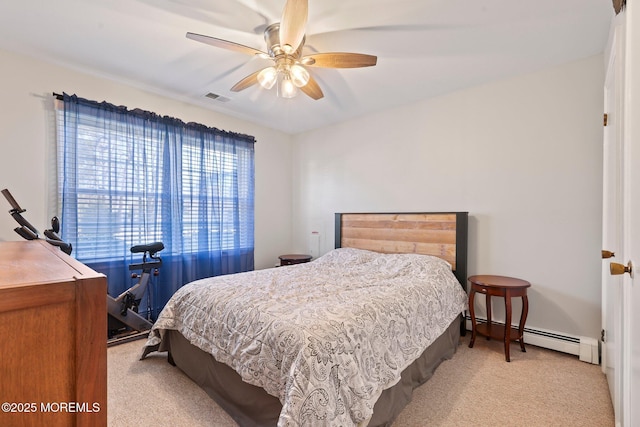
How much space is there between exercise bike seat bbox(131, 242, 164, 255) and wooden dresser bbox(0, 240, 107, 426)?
250 centimetres

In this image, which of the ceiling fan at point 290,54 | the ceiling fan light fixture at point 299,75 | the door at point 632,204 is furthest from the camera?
the ceiling fan light fixture at point 299,75

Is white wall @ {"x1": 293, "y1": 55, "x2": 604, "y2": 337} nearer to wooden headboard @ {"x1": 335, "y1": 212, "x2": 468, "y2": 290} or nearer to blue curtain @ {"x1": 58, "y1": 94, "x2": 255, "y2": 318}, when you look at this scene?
wooden headboard @ {"x1": 335, "y1": 212, "x2": 468, "y2": 290}

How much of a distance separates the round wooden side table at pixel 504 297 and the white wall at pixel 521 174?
26 cm

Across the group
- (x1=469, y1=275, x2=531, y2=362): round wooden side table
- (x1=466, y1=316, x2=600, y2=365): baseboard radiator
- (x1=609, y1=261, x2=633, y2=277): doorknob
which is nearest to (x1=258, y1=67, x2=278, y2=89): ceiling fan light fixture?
(x1=609, y1=261, x2=633, y2=277): doorknob

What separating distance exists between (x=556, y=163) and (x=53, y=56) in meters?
4.62

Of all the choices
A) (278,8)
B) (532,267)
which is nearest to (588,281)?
(532,267)

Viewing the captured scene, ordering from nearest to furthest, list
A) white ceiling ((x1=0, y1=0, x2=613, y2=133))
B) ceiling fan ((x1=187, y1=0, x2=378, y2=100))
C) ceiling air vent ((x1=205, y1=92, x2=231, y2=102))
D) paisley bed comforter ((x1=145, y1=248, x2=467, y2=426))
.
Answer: paisley bed comforter ((x1=145, y1=248, x2=467, y2=426)) → ceiling fan ((x1=187, y1=0, x2=378, y2=100)) → white ceiling ((x1=0, y1=0, x2=613, y2=133)) → ceiling air vent ((x1=205, y1=92, x2=231, y2=102))

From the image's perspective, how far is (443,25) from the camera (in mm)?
2129

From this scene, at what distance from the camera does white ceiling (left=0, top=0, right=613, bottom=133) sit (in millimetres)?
1971

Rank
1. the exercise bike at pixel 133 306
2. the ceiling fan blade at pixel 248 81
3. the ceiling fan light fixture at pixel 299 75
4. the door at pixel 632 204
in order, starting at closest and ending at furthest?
the door at pixel 632 204 < the ceiling fan light fixture at pixel 299 75 < the ceiling fan blade at pixel 248 81 < the exercise bike at pixel 133 306

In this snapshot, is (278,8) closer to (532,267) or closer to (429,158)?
(429,158)

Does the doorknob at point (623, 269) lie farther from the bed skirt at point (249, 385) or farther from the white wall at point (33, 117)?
the white wall at point (33, 117)

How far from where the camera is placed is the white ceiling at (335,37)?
197 centimetres

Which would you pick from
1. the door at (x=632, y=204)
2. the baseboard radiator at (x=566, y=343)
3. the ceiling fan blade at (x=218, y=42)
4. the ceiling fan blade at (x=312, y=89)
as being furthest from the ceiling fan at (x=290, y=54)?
the baseboard radiator at (x=566, y=343)
